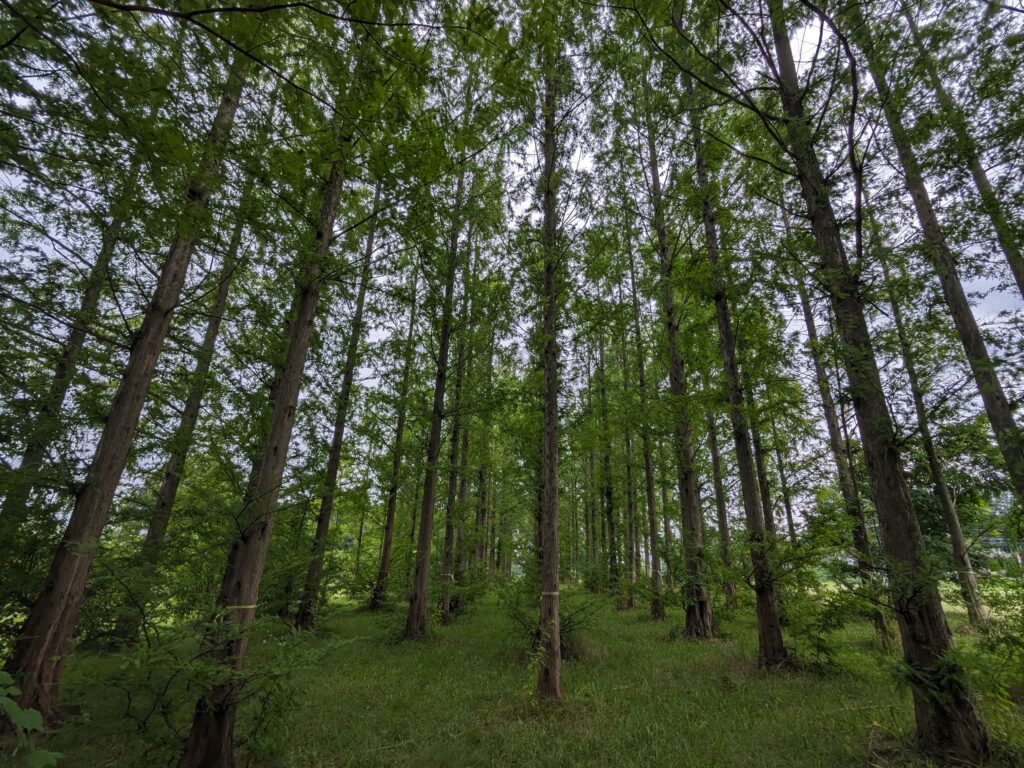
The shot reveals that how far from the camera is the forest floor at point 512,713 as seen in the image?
3.54 m

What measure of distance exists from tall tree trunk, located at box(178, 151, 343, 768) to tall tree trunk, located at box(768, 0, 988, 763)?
4878 mm

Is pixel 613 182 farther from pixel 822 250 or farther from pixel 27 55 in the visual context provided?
pixel 27 55

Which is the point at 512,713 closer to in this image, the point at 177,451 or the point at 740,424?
the point at 740,424

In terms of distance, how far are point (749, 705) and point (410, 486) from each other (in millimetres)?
10120

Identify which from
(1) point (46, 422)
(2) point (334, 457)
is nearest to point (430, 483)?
(2) point (334, 457)

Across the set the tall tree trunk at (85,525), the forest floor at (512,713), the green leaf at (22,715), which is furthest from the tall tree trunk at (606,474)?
the green leaf at (22,715)

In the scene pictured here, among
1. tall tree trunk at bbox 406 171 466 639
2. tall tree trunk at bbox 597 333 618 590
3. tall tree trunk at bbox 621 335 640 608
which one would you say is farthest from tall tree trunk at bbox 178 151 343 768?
tall tree trunk at bbox 621 335 640 608

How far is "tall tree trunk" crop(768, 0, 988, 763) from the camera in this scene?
132 inches

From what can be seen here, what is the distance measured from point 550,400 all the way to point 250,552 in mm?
3917

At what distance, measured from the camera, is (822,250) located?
435 centimetres

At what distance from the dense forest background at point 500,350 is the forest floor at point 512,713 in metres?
0.06

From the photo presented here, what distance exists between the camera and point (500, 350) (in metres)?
9.02

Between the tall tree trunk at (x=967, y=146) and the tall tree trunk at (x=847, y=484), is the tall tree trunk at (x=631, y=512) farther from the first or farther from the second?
the tall tree trunk at (x=967, y=146)

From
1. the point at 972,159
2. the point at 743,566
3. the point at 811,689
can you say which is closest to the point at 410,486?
the point at 743,566
